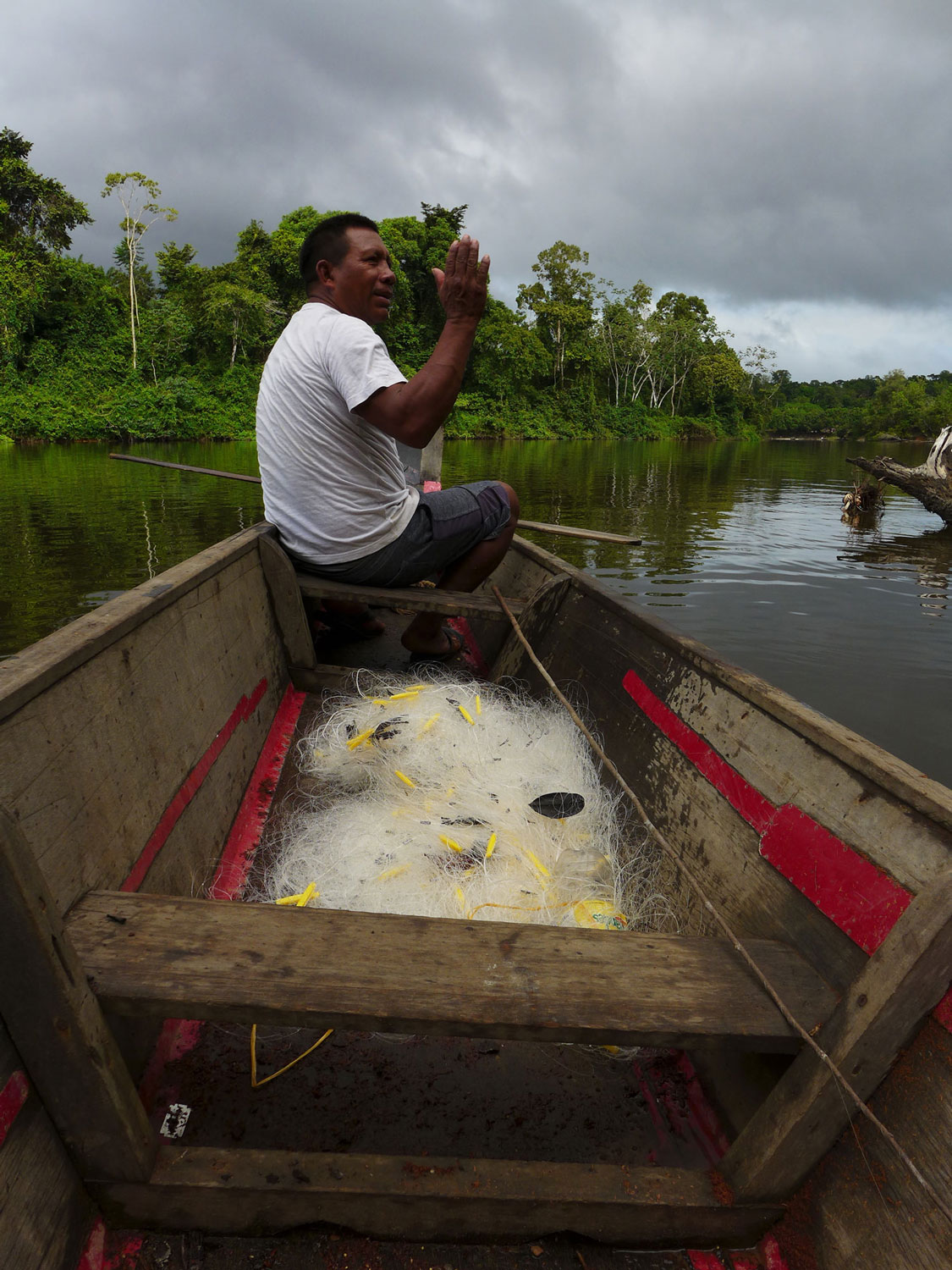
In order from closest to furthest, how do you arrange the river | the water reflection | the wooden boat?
the wooden boat, the river, the water reflection

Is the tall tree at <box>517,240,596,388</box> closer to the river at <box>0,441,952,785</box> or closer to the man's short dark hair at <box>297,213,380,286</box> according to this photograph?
the river at <box>0,441,952,785</box>

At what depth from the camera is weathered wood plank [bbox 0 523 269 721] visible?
125 cm

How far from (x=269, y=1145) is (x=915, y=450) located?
200 ft

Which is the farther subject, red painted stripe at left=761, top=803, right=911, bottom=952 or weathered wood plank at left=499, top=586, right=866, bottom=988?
weathered wood plank at left=499, top=586, right=866, bottom=988

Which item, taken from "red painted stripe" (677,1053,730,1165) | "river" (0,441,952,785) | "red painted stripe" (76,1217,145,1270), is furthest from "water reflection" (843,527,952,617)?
"red painted stripe" (76,1217,145,1270)

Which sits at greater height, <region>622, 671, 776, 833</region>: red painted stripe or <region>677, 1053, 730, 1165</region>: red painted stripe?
<region>622, 671, 776, 833</region>: red painted stripe

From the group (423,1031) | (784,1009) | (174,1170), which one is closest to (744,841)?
(784,1009)

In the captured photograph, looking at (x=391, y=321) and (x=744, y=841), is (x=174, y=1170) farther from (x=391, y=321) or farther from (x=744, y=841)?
(x=391, y=321)

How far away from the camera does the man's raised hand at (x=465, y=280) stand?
2680mm

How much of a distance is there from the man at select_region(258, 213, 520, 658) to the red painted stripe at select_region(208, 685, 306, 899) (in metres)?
0.75

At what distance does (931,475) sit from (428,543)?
41.6ft

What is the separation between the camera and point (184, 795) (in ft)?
6.49

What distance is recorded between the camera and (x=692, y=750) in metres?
2.13

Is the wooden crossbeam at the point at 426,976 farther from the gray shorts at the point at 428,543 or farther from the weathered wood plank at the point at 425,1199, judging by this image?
the gray shorts at the point at 428,543
